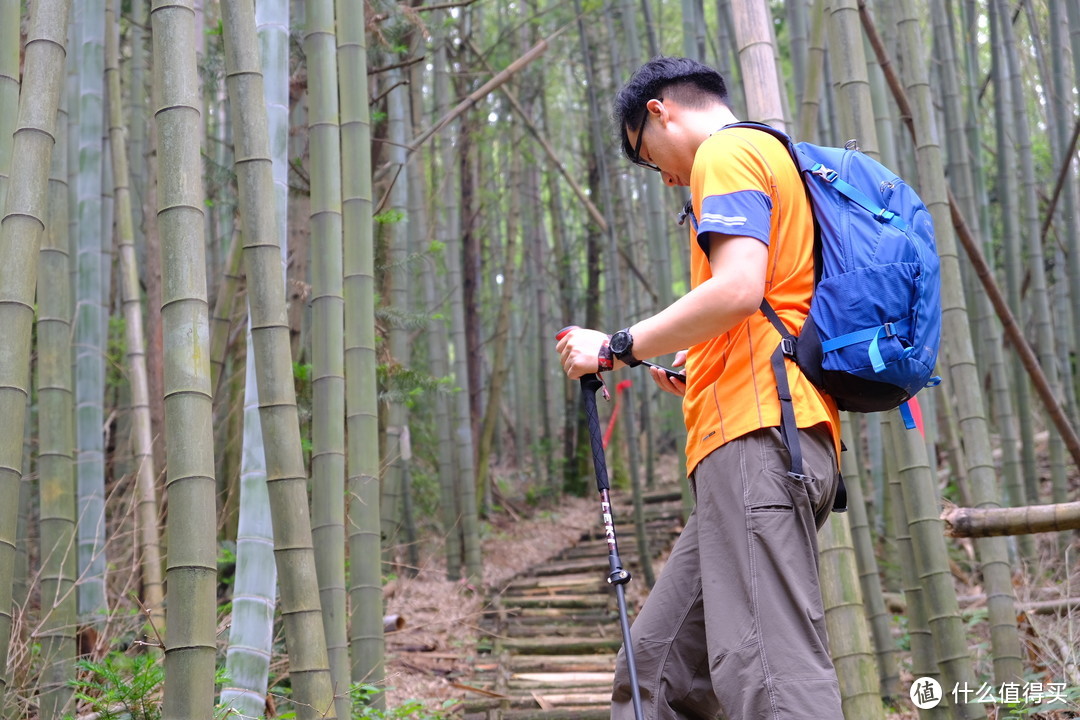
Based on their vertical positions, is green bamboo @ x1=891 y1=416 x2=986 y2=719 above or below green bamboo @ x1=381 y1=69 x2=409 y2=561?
below

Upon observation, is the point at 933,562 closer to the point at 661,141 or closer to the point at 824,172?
the point at 824,172

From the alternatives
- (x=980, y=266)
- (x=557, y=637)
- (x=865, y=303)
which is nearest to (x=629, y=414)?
(x=557, y=637)

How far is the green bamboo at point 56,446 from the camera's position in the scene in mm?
2859

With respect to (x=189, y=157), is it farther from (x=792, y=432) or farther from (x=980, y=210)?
(x=980, y=210)

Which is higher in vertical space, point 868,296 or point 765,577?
point 868,296

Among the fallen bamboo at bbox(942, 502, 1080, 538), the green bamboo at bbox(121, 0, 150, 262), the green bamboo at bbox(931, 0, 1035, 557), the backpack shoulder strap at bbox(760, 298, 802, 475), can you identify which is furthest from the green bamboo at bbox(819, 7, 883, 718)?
the green bamboo at bbox(121, 0, 150, 262)

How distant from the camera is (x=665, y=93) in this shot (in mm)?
1880

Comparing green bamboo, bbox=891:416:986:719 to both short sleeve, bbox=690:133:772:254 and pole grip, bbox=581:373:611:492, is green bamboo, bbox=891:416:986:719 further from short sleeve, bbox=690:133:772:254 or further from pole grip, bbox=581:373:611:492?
short sleeve, bbox=690:133:772:254

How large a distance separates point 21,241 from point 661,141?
4.82 ft

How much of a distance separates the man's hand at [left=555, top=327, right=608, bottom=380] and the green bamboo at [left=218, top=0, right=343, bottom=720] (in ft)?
2.30

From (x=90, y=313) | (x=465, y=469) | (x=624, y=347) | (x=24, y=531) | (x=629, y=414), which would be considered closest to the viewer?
(x=624, y=347)

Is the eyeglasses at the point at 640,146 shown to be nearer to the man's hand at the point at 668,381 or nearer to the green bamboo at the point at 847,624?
the man's hand at the point at 668,381

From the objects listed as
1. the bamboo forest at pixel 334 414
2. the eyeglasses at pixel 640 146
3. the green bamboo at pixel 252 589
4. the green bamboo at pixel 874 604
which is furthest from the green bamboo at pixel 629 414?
the eyeglasses at pixel 640 146

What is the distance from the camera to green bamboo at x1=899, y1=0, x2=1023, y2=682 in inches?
131
